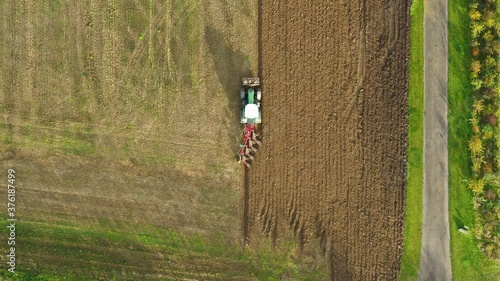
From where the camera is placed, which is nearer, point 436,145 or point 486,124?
point 486,124

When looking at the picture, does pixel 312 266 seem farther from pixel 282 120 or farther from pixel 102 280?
pixel 102 280

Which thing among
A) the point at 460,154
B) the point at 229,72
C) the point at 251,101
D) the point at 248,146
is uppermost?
the point at 229,72

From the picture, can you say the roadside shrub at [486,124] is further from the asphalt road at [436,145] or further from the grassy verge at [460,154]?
the asphalt road at [436,145]

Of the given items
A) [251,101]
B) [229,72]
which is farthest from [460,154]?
[229,72]

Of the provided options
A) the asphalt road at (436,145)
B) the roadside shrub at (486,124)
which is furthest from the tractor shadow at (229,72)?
the roadside shrub at (486,124)

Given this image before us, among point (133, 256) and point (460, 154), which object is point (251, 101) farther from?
point (460, 154)

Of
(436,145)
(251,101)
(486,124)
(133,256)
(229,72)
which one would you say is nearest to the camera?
(251,101)

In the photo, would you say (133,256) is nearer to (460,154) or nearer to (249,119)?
(249,119)

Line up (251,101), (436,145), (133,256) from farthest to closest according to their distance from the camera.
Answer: (133,256) < (436,145) < (251,101)

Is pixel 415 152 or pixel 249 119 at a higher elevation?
pixel 249 119
